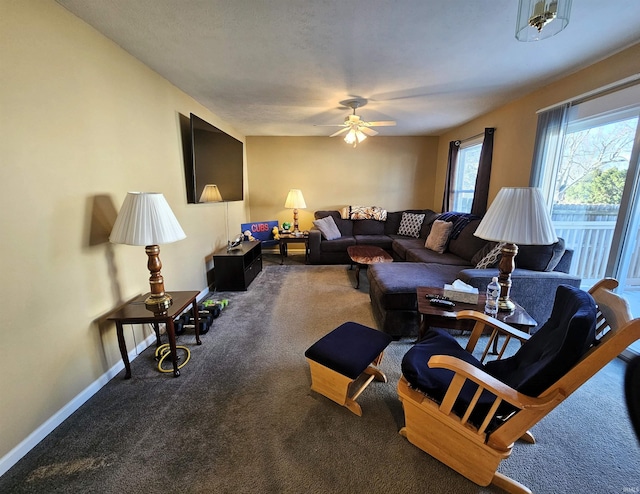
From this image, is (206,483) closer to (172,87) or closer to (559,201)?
(172,87)

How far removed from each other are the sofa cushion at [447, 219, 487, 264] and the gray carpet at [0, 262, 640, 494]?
5.06ft

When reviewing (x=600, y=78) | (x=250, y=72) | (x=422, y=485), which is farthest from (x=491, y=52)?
(x=422, y=485)

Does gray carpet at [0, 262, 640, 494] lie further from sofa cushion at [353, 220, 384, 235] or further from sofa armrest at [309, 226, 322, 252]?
sofa cushion at [353, 220, 384, 235]

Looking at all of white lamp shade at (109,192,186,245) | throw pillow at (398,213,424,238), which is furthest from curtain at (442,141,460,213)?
white lamp shade at (109,192,186,245)

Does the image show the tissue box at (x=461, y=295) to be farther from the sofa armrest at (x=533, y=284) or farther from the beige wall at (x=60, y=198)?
the beige wall at (x=60, y=198)

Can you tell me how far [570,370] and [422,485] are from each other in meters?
0.83

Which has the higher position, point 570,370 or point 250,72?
point 250,72

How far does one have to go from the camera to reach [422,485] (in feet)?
4.09

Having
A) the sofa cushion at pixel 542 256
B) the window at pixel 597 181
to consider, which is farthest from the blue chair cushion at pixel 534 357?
the window at pixel 597 181

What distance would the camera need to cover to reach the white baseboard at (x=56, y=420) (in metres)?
1.33

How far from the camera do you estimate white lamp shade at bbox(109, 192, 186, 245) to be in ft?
5.75

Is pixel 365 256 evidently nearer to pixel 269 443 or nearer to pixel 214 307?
pixel 214 307

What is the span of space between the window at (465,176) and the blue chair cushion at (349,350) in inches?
146

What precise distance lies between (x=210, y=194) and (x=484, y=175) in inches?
147
